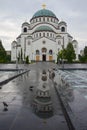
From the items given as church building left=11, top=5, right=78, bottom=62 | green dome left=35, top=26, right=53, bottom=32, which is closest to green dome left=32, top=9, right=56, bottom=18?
church building left=11, top=5, right=78, bottom=62

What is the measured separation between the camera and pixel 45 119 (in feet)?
17.0

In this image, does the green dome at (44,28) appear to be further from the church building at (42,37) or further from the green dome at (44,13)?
the green dome at (44,13)

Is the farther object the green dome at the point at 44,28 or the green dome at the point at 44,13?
the green dome at the point at 44,13

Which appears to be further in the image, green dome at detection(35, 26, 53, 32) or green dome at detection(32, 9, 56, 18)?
green dome at detection(32, 9, 56, 18)

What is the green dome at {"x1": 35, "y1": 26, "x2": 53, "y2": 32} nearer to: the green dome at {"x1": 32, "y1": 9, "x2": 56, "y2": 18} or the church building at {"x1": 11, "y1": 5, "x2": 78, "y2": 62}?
the church building at {"x1": 11, "y1": 5, "x2": 78, "y2": 62}

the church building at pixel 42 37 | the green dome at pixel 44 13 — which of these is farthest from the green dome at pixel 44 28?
the green dome at pixel 44 13

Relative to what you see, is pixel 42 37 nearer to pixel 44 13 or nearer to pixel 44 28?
pixel 44 28

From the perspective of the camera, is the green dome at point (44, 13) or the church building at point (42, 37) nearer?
the church building at point (42, 37)

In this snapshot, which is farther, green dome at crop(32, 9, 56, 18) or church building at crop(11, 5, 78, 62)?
green dome at crop(32, 9, 56, 18)

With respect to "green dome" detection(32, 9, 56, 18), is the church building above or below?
below

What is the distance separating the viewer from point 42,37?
79375 mm

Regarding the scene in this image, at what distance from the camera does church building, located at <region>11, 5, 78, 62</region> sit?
262 feet

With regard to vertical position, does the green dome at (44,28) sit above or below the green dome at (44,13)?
below

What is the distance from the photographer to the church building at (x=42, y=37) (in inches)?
3140
